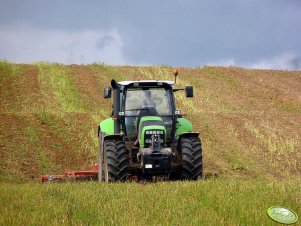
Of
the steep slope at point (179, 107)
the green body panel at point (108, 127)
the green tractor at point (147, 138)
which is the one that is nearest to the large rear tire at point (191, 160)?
the green tractor at point (147, 138)

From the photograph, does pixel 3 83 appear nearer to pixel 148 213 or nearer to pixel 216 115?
pixel 216 115

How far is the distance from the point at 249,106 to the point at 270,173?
39.2ft

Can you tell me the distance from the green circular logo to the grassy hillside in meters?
0.32

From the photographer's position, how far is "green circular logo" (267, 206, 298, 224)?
21.3 ft

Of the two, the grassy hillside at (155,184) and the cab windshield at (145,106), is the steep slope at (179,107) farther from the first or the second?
the cab windshield at (145,106)

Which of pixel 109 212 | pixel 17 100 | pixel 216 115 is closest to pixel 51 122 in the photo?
pixel 17 100

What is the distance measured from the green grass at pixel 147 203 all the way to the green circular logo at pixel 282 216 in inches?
11.6

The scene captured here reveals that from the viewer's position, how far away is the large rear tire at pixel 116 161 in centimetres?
1179

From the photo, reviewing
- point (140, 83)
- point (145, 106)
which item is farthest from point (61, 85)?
point (145, 106)

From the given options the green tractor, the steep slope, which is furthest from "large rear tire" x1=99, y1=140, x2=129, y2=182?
the steep slope

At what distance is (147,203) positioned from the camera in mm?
8047

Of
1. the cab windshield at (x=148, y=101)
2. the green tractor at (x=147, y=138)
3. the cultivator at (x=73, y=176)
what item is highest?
the cab windshield at (x=148, y=101)

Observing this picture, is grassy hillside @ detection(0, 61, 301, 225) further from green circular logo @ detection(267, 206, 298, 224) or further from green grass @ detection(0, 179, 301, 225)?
green circular logo @ detection(267, 206, 298, 224)

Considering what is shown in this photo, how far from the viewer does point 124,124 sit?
12734 mm
